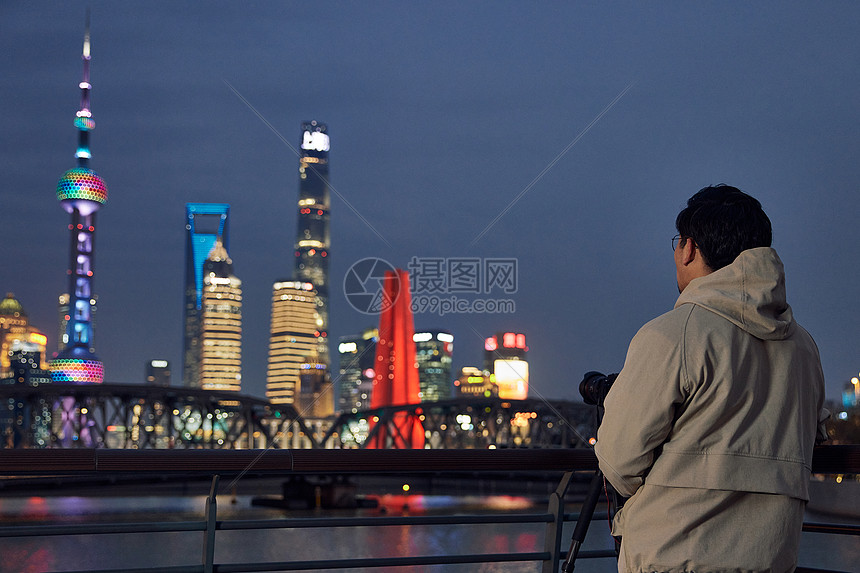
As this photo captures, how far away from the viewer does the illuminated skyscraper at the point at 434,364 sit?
164 m

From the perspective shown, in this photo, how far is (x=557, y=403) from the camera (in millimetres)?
89500

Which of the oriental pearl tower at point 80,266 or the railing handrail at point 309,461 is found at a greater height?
the oriental pearl tower at point 80,266

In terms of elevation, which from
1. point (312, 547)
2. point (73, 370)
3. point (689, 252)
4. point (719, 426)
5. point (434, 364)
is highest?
point (434, 364)

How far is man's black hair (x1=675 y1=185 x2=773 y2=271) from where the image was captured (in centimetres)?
200

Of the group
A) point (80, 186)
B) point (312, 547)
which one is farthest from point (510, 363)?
point (312, 547)

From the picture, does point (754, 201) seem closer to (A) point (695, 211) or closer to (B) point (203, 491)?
(A) point (695, 211)

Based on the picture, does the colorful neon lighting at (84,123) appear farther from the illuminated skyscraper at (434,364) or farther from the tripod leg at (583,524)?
the tripod leg at (583,524)

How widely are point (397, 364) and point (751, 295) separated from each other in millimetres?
72005

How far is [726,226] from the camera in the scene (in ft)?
6.57

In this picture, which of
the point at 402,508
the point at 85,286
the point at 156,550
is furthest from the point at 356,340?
the point at 156,550

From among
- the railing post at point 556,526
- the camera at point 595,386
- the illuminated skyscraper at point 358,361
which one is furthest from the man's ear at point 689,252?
the illuminated skyscraper at point 358,361

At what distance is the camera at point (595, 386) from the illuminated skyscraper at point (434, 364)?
15974 centimetres

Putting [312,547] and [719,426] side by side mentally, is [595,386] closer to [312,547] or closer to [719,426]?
[719,426]

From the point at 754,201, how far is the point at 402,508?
47101 mm
